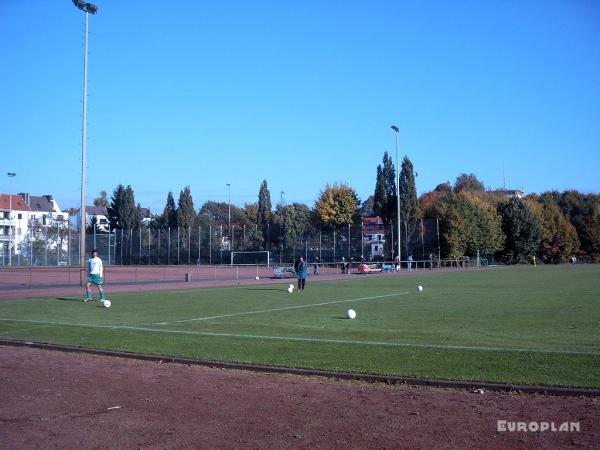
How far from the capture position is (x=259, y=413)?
7191mm

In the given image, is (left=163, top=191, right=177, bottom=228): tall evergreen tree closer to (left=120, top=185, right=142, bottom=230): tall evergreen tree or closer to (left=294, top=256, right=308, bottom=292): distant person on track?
(left=120, top=185, right=142, bottom=230): tall evergreen tree

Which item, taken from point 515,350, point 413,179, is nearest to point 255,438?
point 515,350

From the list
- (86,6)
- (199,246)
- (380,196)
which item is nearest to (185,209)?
(199,246)

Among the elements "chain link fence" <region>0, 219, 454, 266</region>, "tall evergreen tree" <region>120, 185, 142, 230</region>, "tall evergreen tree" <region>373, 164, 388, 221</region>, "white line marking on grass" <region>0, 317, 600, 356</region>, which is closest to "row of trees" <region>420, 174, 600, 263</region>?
"chain link fence" <region>0, 219, 454, 266</region>

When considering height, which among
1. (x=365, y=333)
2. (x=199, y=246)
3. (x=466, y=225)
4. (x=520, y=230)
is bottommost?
(x=365, y=333)

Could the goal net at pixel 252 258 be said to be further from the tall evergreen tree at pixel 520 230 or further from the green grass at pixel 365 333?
the green grass at pixel 365 333

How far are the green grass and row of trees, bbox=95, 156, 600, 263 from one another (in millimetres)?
56894

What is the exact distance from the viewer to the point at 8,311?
19.7 m

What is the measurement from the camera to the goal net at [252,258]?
253 ft

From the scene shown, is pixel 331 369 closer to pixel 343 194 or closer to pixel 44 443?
pixel 44 443

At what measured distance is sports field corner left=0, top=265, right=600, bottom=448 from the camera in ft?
24.8

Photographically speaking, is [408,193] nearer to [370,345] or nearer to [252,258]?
[252,258]

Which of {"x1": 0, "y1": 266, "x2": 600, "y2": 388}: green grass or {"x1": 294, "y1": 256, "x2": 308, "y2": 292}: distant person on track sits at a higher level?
{"x1": 294, "y1": 256, "x2": 308, "y2": 292}: distant person on track

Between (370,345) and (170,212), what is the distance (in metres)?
102
